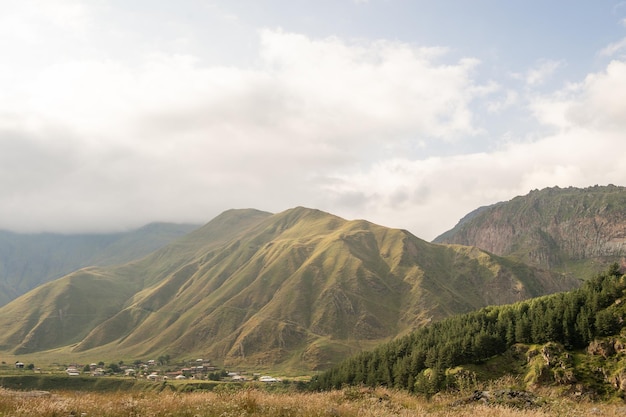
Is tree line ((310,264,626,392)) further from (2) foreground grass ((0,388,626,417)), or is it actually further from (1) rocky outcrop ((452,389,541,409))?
(2) foreground grass ((0,388,626,417))

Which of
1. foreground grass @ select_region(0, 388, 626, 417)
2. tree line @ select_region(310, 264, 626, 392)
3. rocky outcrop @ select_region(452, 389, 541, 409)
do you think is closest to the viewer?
foreground grass @ select_region(0, 388, 626, 417)

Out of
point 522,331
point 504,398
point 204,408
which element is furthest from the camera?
point 522,331

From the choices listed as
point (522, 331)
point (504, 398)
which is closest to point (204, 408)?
point (504, 398)

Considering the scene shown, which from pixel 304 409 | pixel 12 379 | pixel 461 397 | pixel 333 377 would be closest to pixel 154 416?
pixel 304 409

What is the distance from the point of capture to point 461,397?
86.3 ft

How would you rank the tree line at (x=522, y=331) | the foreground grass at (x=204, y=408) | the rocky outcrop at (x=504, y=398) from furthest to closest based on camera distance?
the tree line at (x=522, y=331) → the rocky outcrop at (x=504, y=398) → the foreground grass at (x=204, y=408)

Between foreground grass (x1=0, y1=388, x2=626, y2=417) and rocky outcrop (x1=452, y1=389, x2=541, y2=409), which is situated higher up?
foreground grass (x1=0, y1=388, x2=626, y2=417)

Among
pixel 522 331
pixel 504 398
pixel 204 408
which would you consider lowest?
pixel 522 331

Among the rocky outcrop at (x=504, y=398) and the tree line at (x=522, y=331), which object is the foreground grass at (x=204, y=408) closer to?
the rocky outcrop at (x=504, y=398)

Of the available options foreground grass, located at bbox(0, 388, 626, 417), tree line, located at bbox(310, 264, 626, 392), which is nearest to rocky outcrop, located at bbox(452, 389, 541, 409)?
foreground grass, located at bbox(0, 388, 626, 417)

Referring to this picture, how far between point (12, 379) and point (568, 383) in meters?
195

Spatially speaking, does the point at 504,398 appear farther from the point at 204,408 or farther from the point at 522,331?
the point at 522,331

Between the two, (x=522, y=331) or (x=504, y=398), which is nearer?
(x=504, y=398)

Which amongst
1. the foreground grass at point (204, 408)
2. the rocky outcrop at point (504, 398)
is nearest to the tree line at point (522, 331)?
the rocky outcrop at point (504, 398)
